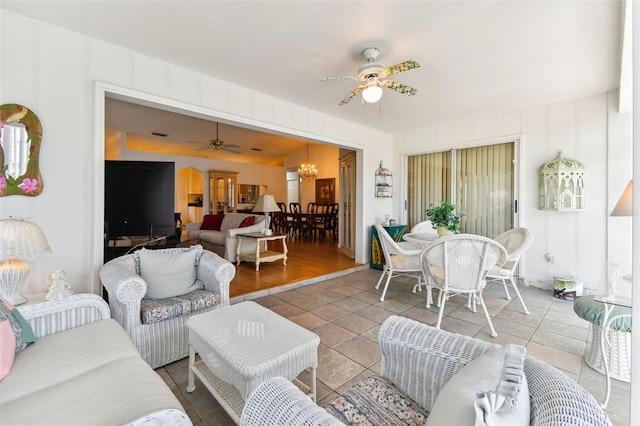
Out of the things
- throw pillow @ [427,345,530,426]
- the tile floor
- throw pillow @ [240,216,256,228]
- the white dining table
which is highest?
throw pillow @ [240,216,256,228]

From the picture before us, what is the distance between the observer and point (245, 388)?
52.0 inches

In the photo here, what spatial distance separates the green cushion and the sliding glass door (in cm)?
261

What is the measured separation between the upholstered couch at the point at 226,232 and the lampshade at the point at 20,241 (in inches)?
134

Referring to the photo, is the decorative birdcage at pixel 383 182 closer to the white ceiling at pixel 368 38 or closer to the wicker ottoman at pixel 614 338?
the white ceiling at pixel 368 38

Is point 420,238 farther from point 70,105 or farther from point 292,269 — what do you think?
point 70,105

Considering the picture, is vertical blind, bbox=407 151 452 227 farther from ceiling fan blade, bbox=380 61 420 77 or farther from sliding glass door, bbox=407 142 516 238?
ceiling fan blade, bbox=380 61 420 77

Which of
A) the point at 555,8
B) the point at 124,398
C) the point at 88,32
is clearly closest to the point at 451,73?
the point at 555,8

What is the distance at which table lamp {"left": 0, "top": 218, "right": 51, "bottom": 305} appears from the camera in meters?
1.64

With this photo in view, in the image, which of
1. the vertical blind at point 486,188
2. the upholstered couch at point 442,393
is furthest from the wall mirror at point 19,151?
the vertical blind at point 486,188

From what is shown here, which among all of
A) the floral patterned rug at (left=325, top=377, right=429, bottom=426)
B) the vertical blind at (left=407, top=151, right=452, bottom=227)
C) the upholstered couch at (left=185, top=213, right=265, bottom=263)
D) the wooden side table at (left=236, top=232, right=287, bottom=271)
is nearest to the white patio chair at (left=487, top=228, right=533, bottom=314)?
the vertical blind at (left=407, top=151, right=452, bottom=227)

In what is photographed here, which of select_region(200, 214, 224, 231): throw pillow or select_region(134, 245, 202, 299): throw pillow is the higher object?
select_region(200, 214, 224, 231): throw pillow

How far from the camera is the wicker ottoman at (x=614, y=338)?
1.86 m

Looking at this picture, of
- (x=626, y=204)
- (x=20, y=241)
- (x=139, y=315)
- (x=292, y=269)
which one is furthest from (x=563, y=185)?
(x=20, y=241)

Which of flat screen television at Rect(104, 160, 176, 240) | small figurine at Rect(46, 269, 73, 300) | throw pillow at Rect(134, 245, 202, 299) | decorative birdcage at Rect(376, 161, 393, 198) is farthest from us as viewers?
decorative birdcage at Rect(376, 161, 393, 198)
